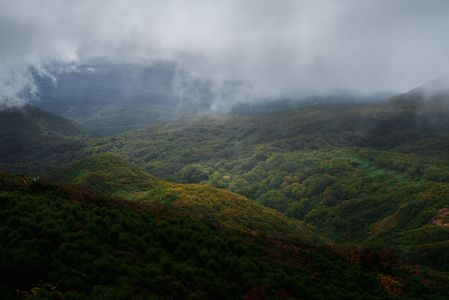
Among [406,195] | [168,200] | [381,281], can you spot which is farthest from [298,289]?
[406,195]

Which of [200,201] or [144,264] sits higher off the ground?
[144,264]

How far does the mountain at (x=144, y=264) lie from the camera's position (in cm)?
1928

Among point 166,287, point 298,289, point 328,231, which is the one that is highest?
point 166,287

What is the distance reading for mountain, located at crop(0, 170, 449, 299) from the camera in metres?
19.3

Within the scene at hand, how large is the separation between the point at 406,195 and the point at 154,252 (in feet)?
628

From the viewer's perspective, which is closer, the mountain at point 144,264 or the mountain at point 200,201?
the mountain at point 144,264

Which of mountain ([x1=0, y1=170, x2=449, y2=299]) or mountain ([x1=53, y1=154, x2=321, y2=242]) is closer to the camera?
mountain ([x1=0, y1=170, x2=449, y2=299])

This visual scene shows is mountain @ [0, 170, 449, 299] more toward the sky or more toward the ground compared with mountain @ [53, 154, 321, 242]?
more toward the sky

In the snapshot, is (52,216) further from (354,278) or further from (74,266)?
(354,278)

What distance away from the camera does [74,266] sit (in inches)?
816

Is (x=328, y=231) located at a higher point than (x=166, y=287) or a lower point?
lower

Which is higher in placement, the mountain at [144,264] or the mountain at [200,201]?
the mountain at [144,264]

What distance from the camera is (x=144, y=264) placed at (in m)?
23.1

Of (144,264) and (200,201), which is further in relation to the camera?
(200,201)
